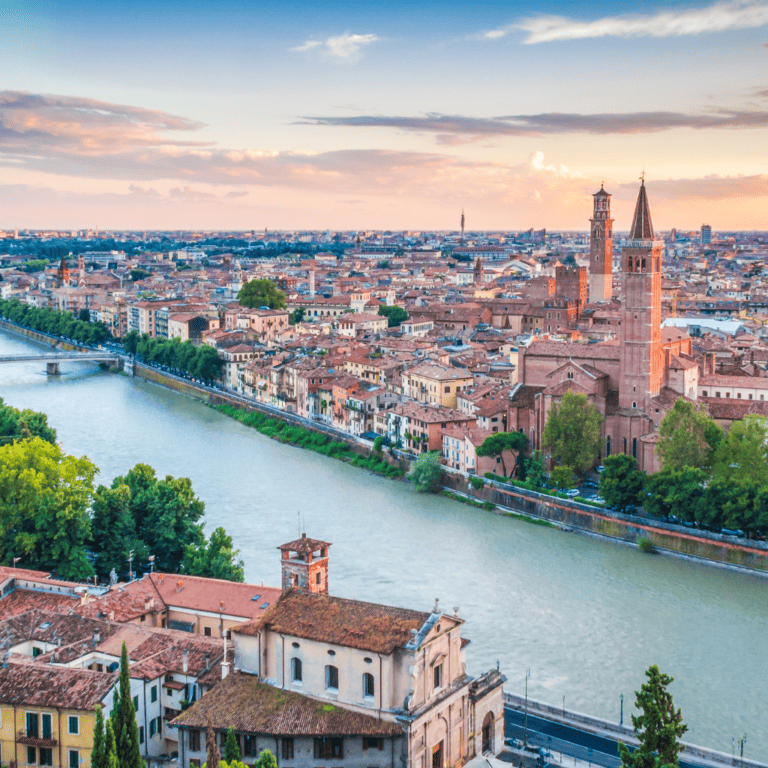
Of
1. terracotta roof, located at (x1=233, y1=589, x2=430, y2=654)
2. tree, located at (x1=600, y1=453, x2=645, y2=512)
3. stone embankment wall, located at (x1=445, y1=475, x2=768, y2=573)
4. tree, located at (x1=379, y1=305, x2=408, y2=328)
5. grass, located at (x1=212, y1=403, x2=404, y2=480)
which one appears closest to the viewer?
terracotta roof, located at (x1=233, y1=589, x2=430, y2=654)

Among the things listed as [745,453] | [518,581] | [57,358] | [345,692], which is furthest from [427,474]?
[57,358]

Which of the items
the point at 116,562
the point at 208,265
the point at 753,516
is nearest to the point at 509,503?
the point at 753,516

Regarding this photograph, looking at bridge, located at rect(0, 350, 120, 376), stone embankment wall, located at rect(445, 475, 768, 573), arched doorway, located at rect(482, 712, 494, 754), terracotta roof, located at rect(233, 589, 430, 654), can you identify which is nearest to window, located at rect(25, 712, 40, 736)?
terracotta roof, located at rect(233, 589, 430, 654)

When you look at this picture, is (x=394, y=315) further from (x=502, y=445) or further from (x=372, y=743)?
(x=372, y=743)

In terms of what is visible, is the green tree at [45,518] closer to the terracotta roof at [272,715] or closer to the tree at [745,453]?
the terracotta roof at [272,715]

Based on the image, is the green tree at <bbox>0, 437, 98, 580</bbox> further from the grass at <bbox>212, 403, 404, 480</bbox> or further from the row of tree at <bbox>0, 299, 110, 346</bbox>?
the row of tree at <bbox>0, 299, 110, 346</bbox>

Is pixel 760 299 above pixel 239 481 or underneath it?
above

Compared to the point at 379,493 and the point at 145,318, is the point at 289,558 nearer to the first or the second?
the point at 379,493
